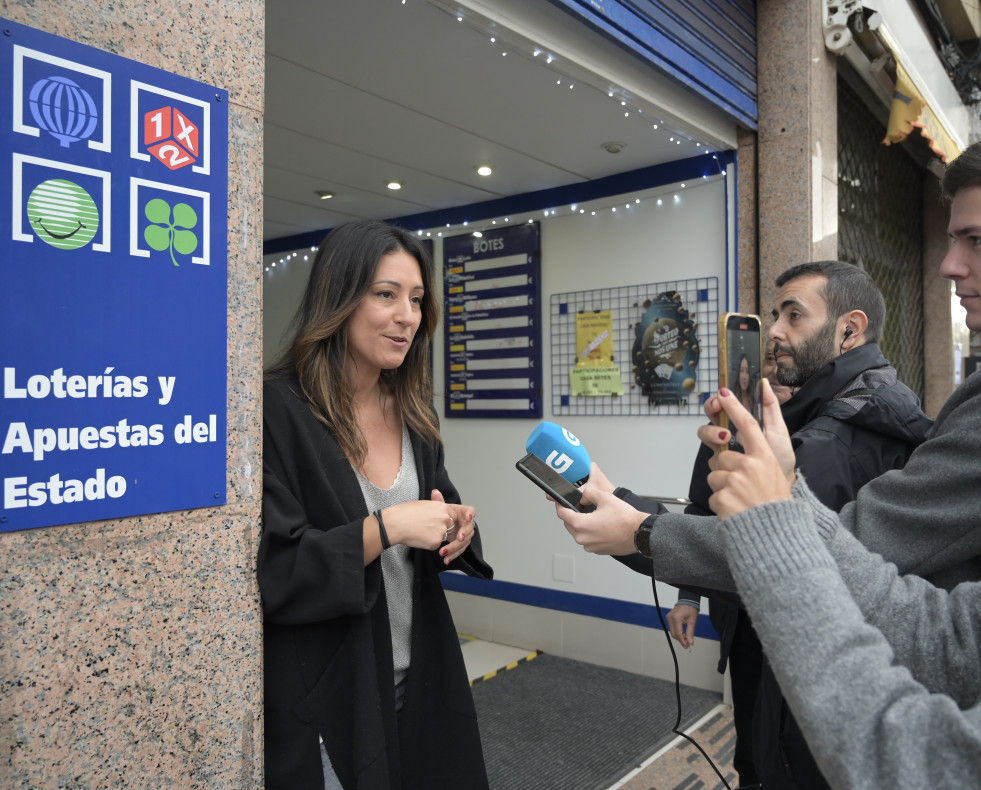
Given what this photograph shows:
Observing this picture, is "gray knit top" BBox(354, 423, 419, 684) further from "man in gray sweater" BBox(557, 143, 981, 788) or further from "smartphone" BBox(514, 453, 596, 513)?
"man in gray sweater" BBox(557, 143, 981, 788)

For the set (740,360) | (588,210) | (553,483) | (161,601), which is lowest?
(161,601)

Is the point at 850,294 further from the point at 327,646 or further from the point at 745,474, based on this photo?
the point at 327,646

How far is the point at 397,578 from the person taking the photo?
1.63 meters

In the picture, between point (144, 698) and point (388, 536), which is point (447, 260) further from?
point (144, 698)

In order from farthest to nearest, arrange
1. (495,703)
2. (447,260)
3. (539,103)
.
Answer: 1. (447,260)
2. (495,703)
3. (539,103)

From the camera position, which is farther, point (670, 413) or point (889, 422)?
point (670, 413)

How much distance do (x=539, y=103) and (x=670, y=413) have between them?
1.78 metres

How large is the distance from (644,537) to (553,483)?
23 centimetres

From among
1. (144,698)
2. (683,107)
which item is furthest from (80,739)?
(683,107)

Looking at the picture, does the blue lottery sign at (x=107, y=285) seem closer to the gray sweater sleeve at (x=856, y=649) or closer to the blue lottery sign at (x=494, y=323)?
the gray sweater sleeve at (x=856, y=649)

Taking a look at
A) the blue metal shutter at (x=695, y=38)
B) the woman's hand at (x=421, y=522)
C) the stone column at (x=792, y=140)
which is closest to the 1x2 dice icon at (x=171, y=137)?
the woman's hand at (x=421, y=522)

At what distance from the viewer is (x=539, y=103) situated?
3.10 metres

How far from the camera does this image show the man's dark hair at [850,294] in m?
2.13

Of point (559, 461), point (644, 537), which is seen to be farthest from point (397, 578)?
point (644, 537)
